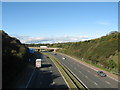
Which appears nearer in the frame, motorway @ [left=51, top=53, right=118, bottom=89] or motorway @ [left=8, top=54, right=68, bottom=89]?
motorway @ [left=8, top=54, right=68, bottom=89]

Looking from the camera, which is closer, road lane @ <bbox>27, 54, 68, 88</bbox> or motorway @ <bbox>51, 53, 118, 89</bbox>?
road lane @ <bbox>27, 54, 68, 88</bbox>

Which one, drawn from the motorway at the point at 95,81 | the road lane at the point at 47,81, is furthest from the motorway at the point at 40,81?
the motorway at the point at 95,81

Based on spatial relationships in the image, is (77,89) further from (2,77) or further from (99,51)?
(99,51)

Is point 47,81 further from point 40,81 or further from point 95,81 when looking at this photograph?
point 95,81

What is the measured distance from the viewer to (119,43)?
267ft

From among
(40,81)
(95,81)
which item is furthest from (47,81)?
(95,81)

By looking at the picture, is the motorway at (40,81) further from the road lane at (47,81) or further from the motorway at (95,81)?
the motorway at (95,81)

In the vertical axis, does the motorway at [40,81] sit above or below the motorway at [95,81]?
above

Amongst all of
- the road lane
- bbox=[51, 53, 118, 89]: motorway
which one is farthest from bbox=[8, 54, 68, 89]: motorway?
bbox=[51, 53, 118, 89]: motorway

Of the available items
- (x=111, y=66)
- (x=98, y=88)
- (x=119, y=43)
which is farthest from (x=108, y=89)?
(x=119, y=43)

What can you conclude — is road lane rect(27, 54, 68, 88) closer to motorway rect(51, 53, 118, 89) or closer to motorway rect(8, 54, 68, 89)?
motorway rect(8, 54, 68, 89)

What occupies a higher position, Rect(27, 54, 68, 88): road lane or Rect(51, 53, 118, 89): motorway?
Rect(27, 54, 68, 88): road lane

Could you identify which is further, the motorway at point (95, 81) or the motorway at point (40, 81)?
the motorway at point (95, 81)

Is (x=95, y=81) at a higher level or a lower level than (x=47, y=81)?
lower
